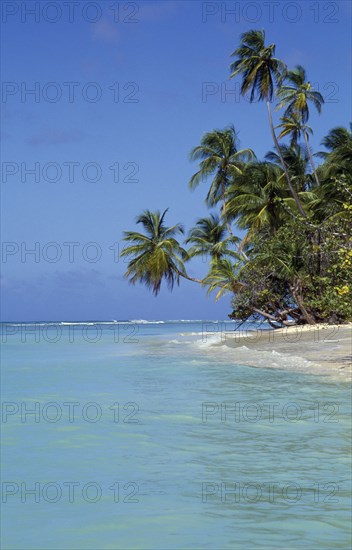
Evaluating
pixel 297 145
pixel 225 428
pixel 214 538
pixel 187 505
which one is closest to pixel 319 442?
pixel 225 428

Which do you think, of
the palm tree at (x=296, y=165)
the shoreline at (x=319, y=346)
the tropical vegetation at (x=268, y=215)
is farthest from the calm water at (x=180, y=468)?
the palm tree at (x=296, y=165)

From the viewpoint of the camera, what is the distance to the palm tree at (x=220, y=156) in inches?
1435

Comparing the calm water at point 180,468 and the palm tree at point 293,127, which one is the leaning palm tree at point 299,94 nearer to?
the palm tree at point 293,127

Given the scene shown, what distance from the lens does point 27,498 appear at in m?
4.96

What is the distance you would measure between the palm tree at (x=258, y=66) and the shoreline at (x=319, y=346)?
732 cm

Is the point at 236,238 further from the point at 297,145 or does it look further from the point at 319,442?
the point at 319,442

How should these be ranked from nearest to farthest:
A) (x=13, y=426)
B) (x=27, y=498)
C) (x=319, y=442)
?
1. (x=27, y=498)
2. (x=319, y=442)
3. (x=13, y=426)

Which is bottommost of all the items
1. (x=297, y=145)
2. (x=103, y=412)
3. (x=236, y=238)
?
(x=103, y=412)

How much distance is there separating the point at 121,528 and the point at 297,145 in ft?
108

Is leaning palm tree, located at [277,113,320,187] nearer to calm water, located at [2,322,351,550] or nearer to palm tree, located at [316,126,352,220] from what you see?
palm tree, located at [316,126,352,220]

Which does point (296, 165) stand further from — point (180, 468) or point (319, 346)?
point (180, 468)

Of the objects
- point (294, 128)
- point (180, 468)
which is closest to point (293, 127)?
point (294, 128)

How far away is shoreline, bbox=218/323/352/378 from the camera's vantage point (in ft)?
47.5

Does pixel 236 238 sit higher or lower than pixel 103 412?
higher
